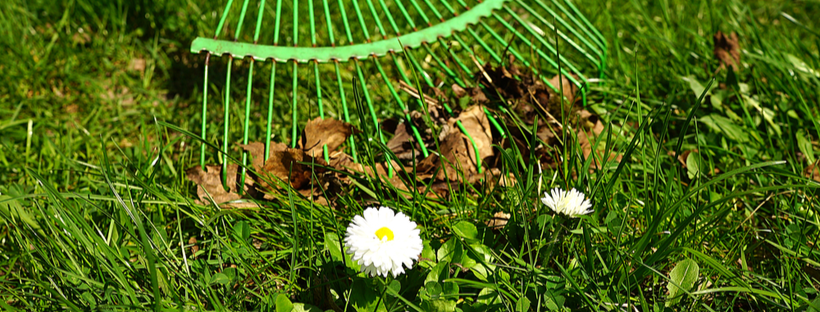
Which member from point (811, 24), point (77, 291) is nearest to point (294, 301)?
point (77, 291)

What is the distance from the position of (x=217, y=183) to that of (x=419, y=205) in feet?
1.94

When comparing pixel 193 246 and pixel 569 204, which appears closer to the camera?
pixel 569 204

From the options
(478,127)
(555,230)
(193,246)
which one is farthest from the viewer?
(478,127)

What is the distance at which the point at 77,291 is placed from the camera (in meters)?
1.23

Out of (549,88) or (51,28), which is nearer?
(549,88)

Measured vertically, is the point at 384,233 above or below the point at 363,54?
below

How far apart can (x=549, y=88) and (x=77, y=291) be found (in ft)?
4.80

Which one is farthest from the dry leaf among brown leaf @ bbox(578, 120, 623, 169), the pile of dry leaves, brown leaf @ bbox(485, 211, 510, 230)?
brown leaf @ bbox(578, 120, 623, 169)

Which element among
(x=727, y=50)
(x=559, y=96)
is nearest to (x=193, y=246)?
(x=559, y=96)

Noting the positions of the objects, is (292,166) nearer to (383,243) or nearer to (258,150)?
(258,150)

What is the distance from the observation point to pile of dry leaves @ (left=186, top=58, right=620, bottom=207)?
156 cm

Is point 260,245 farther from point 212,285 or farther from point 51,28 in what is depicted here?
point 51,28

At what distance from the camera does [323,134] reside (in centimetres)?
166

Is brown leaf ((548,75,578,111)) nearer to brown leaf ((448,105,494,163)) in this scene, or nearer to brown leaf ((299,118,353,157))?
brown leaf ((448,105,494,163))
